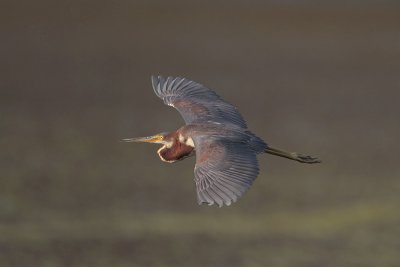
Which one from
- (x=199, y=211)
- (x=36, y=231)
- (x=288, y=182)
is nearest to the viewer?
(x=36, y=231)

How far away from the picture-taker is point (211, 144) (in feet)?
23.4

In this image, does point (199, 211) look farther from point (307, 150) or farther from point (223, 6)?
point (223, 6)

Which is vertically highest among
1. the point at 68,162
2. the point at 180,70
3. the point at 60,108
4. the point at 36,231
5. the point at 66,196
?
the point at 180,70

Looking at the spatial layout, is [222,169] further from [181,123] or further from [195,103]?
[181,123]

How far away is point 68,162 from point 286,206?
278 centimetres

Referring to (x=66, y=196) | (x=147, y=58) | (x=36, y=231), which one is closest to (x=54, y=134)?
(x=66, y=196)

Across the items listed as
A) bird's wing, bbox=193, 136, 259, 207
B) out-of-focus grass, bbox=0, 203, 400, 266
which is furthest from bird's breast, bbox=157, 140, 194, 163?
out-of-focus grass, bbox=0, 203, 400, 266

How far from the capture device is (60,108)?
17562mm

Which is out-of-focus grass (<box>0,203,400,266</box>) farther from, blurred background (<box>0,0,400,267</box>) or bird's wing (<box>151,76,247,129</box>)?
bird's wing (<box>151,76,247,129</box>)

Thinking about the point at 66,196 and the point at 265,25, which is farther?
the point at 265,25

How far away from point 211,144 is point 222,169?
0.37 meters

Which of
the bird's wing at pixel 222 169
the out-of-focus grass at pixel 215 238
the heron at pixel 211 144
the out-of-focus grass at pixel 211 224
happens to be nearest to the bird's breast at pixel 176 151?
the heron at pixel 211 144

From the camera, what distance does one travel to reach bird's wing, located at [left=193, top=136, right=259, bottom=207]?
6.47 metres

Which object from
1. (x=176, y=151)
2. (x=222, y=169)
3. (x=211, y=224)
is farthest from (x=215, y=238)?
(x=222, y=169)
